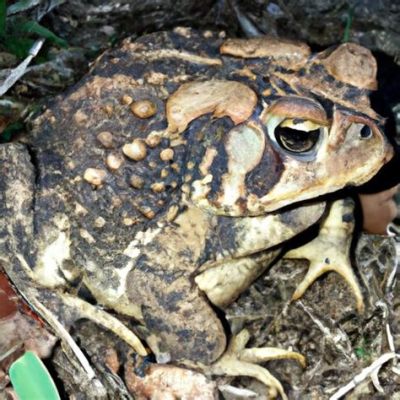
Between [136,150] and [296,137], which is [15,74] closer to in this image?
[136,150]

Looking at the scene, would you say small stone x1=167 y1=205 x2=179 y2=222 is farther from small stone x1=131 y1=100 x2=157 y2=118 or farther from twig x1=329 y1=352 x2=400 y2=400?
twig x1=329 y1=352 x2=400 y2=400

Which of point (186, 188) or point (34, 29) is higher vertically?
point (34, 29)

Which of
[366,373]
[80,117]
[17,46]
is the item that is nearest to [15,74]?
[17,46]

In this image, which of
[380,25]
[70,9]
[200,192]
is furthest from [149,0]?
[200,192]

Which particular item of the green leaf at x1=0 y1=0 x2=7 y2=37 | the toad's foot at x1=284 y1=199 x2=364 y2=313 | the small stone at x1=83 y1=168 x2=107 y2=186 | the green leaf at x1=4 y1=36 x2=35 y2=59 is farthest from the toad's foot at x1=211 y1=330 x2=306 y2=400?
the green leaf at x1=0 y1=0 x2=7 y2=37

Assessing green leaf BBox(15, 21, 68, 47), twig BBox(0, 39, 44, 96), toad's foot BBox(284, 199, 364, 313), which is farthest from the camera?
green leaf BBox(15, 21, 68, 47)

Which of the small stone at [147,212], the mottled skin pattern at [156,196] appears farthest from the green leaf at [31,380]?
the small stone at [147,212]
